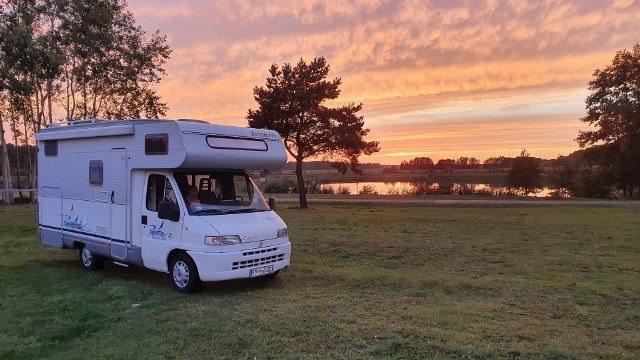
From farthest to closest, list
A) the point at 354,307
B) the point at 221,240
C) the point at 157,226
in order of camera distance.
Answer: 1. the point at 157,226
2. the point at 221,240
3. the point at 354,307

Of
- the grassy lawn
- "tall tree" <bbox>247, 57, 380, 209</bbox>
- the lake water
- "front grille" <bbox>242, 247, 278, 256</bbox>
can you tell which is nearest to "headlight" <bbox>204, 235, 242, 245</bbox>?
"front grille" <bbox>242, 247, 278, 256</bbox>

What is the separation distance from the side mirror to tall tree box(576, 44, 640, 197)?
138 feet

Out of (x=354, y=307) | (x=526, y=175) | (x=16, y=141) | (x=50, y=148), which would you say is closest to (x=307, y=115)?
(x=50, y=148)

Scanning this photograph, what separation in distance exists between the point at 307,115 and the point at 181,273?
62.7 ft

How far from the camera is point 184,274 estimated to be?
7.58m

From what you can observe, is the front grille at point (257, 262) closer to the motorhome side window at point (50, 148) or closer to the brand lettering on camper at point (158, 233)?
the brand lettering on camper at point (158, 233)

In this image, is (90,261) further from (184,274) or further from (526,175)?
(526,175)

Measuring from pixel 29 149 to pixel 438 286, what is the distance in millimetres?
43597

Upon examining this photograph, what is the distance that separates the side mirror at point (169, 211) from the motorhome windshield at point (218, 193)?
0.21m

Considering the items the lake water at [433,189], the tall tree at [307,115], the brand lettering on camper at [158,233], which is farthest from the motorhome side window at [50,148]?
the lake water at [433,189]

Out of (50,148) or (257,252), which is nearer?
(257,252)

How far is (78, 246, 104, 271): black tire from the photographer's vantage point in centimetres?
952

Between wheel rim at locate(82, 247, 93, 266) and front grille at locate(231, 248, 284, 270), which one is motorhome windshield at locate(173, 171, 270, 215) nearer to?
front grille at locate(231, 248, 284, 270)

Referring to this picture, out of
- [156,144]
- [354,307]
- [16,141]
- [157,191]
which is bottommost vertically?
[354,307]
